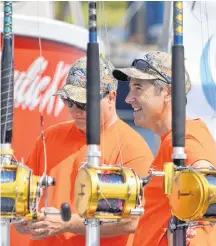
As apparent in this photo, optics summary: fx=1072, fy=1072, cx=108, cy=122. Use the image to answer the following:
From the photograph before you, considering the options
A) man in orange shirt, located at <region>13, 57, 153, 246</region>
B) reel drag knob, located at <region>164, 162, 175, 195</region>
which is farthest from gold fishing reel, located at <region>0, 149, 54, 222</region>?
man in orange shirt, located at <region>13, 57, 153, 246</region>

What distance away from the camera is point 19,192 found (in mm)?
2904

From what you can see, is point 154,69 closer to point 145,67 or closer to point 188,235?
point 145,67

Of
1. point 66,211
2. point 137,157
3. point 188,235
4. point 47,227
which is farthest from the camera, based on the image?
point 137,157

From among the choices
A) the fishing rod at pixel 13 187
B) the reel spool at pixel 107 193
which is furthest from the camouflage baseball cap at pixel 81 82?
the reel spool at pixel 107 193

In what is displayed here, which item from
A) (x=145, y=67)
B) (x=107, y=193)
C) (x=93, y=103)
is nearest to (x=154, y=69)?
(x=145, y=67)

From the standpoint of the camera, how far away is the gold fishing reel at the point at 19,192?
2900mm

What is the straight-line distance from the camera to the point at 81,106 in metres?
3.58

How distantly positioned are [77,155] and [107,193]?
69 centimetres

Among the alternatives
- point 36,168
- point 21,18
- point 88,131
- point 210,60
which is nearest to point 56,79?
point 21,18

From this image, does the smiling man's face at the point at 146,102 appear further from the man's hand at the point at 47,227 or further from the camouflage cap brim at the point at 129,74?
the man's hand at the point at 47,227

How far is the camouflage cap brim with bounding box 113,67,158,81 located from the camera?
11.3ft

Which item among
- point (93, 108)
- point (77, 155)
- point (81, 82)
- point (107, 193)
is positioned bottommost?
point (107, 193)

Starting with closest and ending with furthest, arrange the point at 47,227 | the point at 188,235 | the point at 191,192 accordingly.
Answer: the point at 191,192
the point at 188,235
the point at 47,227

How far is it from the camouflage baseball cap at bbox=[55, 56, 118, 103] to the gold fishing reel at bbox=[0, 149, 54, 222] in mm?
671
